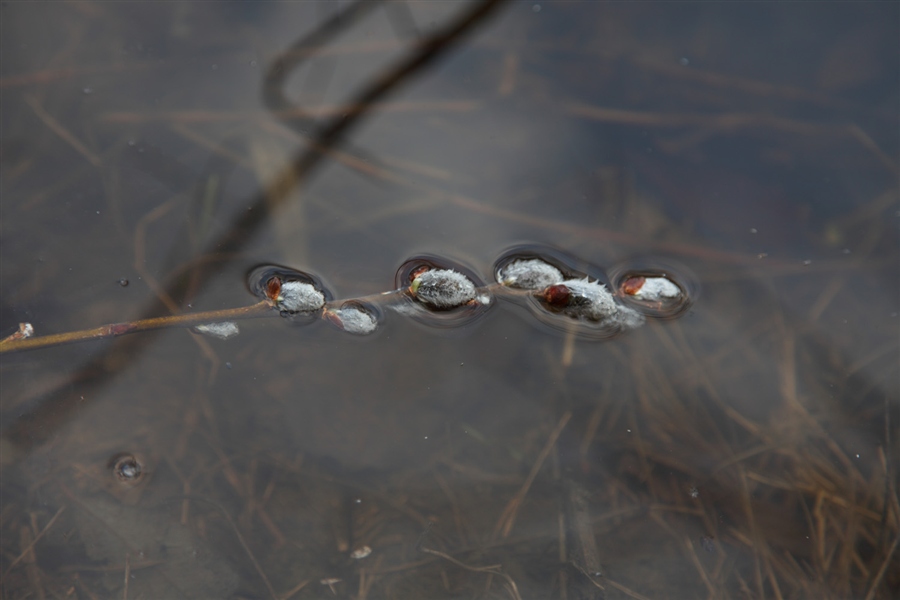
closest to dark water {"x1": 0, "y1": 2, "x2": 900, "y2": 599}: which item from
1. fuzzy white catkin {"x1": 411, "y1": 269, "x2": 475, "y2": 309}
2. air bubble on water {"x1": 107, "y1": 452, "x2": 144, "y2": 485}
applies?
air bubble on water {"x1": 107, "y1": 452, "x2": 144, "y2": 485}

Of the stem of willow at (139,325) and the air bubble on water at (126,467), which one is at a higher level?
the stem of willow at (139,325)

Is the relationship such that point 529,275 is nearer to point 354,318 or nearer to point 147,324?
point 354,318

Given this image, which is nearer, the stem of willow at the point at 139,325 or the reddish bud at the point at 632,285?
the stem of willow at the point at 139,325

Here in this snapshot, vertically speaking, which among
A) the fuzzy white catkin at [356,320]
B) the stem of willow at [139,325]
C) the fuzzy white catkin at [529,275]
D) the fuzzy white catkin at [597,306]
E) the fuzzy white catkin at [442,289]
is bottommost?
the stem of willow at [139,325]

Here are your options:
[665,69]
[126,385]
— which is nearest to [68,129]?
[126,385]

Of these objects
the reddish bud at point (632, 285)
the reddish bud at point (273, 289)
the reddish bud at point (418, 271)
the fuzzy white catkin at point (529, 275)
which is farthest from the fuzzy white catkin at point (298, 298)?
the reddish bud at point (632, 285)

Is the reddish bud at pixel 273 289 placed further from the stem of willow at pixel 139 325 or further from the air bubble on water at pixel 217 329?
the air bubble on water at pixel 217 329
